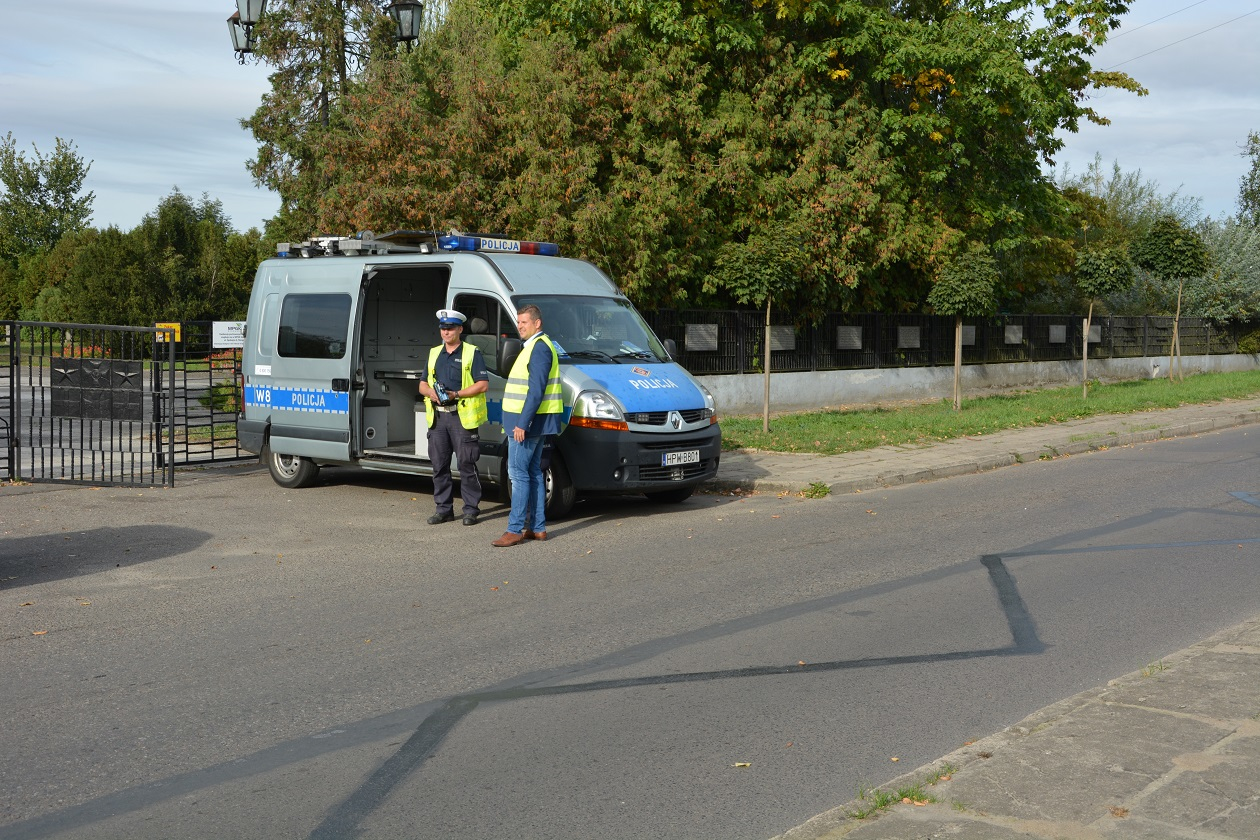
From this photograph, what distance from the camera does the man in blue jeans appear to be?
32.8ft

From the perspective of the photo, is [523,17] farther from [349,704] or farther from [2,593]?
[349,704]

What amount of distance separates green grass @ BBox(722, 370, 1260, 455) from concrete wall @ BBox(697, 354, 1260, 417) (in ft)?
2.66

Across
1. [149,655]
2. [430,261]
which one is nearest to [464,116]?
[430,261]

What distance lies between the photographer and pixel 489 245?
1229 cm

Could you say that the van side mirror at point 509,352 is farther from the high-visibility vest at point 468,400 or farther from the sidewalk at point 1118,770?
the sidewalk at point 1118,770

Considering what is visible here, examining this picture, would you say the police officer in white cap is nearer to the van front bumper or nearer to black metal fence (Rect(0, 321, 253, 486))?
the van front bumper

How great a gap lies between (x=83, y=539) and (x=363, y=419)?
3.28 m

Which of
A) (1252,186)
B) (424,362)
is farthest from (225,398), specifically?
(1252,186)

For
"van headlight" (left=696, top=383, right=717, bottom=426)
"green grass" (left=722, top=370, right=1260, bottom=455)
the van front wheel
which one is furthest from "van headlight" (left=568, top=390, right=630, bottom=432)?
"green grass" (left=722, top=370, right=1260, bottom=455)

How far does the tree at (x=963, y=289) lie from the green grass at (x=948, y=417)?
5.81ft

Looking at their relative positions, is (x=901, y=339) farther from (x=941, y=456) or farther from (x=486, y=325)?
(x=486, y=325)

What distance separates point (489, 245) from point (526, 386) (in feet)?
8.99

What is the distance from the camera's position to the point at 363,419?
12648 mm

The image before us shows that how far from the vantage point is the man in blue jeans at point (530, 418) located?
10.0m
